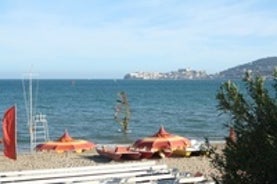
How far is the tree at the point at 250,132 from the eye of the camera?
4172mm

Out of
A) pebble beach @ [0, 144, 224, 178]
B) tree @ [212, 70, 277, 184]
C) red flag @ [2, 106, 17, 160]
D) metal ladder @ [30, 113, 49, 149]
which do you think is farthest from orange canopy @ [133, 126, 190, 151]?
tree @ [212, 70, 277, 184]

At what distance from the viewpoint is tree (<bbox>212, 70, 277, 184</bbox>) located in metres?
4.17

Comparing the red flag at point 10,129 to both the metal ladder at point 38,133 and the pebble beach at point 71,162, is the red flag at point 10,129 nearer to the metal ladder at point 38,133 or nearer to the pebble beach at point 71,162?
the pebble beach at point 71,162

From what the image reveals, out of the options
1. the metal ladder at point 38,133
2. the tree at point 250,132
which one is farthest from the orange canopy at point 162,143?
the tree at point 250,132

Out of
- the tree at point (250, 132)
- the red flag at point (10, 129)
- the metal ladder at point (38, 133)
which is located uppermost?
the tree at point (250, 132)

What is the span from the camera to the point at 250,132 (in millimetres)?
4363

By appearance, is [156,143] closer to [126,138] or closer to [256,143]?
[126,138]

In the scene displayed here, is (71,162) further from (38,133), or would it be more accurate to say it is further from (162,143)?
(38,133)

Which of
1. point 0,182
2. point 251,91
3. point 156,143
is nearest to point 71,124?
point 156,143

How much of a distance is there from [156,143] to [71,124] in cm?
2693

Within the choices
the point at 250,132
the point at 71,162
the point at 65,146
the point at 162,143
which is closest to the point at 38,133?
the point at 65,146

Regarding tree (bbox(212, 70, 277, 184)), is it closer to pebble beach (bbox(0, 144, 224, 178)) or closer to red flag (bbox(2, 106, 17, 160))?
pebble beach (bbox(0, 144, 224, 178))

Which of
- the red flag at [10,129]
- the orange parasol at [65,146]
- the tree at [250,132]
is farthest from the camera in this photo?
the orange parasol at [65,146]

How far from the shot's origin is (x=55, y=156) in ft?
72.1
